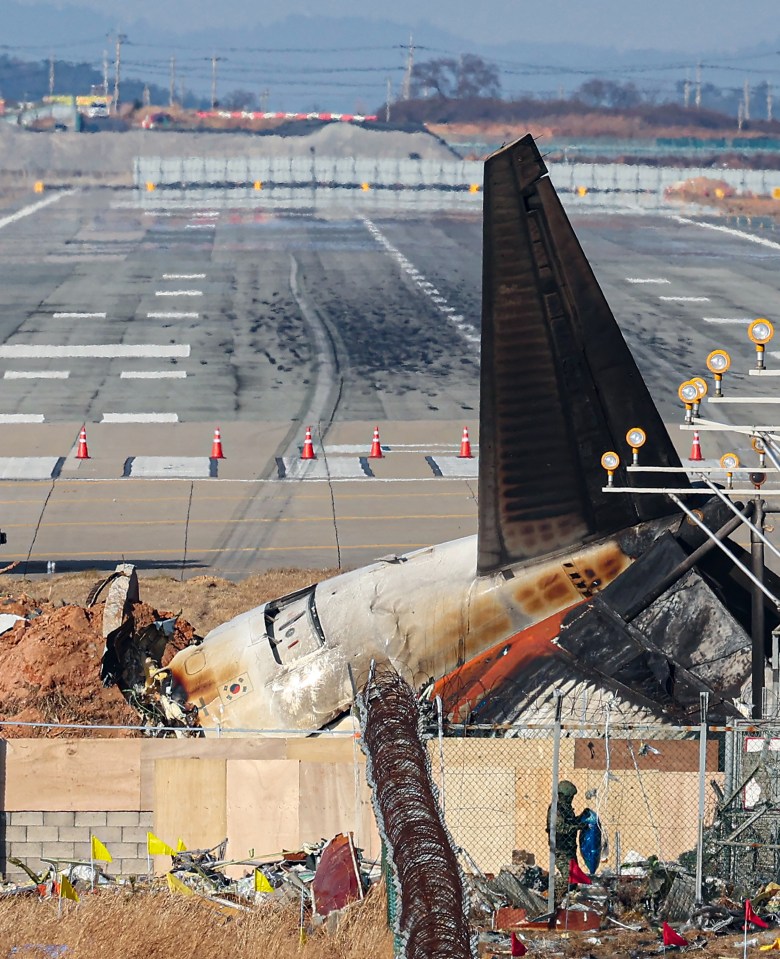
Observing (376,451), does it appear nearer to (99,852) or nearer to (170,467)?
(170,467)

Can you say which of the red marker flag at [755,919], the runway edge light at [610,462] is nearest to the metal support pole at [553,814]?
the red marker flag at [755,919]

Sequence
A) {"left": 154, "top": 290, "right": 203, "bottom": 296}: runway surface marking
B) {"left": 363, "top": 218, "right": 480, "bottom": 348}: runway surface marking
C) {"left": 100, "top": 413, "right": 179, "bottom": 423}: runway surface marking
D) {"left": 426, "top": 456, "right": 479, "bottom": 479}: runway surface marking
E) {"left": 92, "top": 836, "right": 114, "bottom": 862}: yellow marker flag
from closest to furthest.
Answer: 1. {"left": 92, "top": 836, "right": 114, "bottom": 862}: yellow marker flag
2. {"left": 426, "top": 456, "right": 479, "bottom": 479}: runway surface marking
3. {"left": 100, "top": 413, "right": 179, "bottom": 423}: runway surface marking
4. {"left": 363, "top": 218, "right": 480, "bottom": 348}: runway surface marking
5. {"left": 154, "top": 290, "right": 203, "bottom": 296}: runway surface marking

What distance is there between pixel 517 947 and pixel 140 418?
37.1 m

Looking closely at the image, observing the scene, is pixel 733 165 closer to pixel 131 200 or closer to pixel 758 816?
pixel 131 200

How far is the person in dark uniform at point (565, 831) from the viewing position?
57.0 ft

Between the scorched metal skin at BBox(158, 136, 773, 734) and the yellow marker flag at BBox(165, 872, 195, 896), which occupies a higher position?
the scorched metal skin at BBox(158, 136, 773, 734)

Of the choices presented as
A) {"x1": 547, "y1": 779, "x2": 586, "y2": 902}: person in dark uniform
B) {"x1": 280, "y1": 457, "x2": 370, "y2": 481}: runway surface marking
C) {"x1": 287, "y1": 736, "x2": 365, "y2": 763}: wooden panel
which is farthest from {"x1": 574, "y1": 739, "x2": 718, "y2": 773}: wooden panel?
{"x1": 280, "y1": 457, "x2": 370, "y2": 481}: runway surface marking

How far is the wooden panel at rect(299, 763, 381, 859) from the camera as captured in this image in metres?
18.3

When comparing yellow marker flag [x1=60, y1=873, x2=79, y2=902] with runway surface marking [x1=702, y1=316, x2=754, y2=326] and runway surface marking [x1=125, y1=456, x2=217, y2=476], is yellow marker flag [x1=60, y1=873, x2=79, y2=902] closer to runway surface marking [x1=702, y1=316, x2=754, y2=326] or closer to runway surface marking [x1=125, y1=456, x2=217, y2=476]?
runway surface marking [x1=125, y1=456, x2=217, y2=476]

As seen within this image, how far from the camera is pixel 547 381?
19.9m

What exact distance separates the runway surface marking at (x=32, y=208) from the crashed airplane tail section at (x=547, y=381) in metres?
92.1

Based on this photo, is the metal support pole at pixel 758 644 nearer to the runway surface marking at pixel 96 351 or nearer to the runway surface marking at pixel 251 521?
the runway surface marking at pixel 251 521

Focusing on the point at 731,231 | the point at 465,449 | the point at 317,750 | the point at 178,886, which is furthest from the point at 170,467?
the point at 731,231

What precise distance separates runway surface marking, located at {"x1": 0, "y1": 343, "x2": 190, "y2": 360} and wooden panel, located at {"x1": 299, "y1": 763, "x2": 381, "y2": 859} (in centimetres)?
4304
